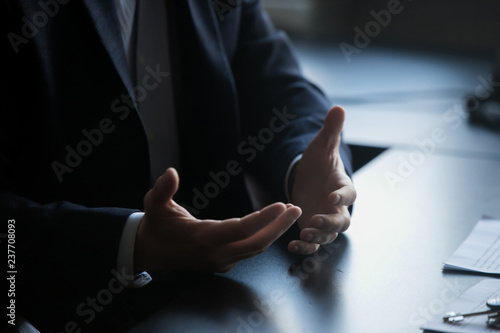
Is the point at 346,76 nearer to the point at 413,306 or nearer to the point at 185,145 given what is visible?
the point at 185,145

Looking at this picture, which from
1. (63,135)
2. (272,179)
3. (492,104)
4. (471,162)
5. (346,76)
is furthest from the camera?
(346,76)

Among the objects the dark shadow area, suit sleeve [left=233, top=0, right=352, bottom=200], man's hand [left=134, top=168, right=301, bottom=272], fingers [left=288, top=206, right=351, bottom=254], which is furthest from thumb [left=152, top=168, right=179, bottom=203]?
the dark shadow area

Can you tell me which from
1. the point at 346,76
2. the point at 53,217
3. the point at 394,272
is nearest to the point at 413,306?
the point at 394,272

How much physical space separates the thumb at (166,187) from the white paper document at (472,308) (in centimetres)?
34

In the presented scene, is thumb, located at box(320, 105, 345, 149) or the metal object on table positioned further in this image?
thumb, located at box(320, 105, 345, 149)

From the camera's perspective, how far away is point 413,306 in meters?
0.79

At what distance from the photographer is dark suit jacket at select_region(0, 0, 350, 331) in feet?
2.85

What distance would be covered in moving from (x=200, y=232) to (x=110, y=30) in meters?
0.48

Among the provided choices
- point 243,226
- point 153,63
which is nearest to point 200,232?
point 243,226

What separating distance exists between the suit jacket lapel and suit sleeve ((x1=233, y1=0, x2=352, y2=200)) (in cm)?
35

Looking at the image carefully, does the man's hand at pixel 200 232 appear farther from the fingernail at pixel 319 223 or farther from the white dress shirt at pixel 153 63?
the white dress shirt at pixel 153 63

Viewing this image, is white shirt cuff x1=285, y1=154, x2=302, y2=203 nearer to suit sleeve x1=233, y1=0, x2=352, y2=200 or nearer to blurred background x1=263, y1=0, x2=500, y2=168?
suit sleeve x1=233, y1=0, x2=352, y2=200

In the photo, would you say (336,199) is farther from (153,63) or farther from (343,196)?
(153,63)

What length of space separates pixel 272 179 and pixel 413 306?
1.75 ft
